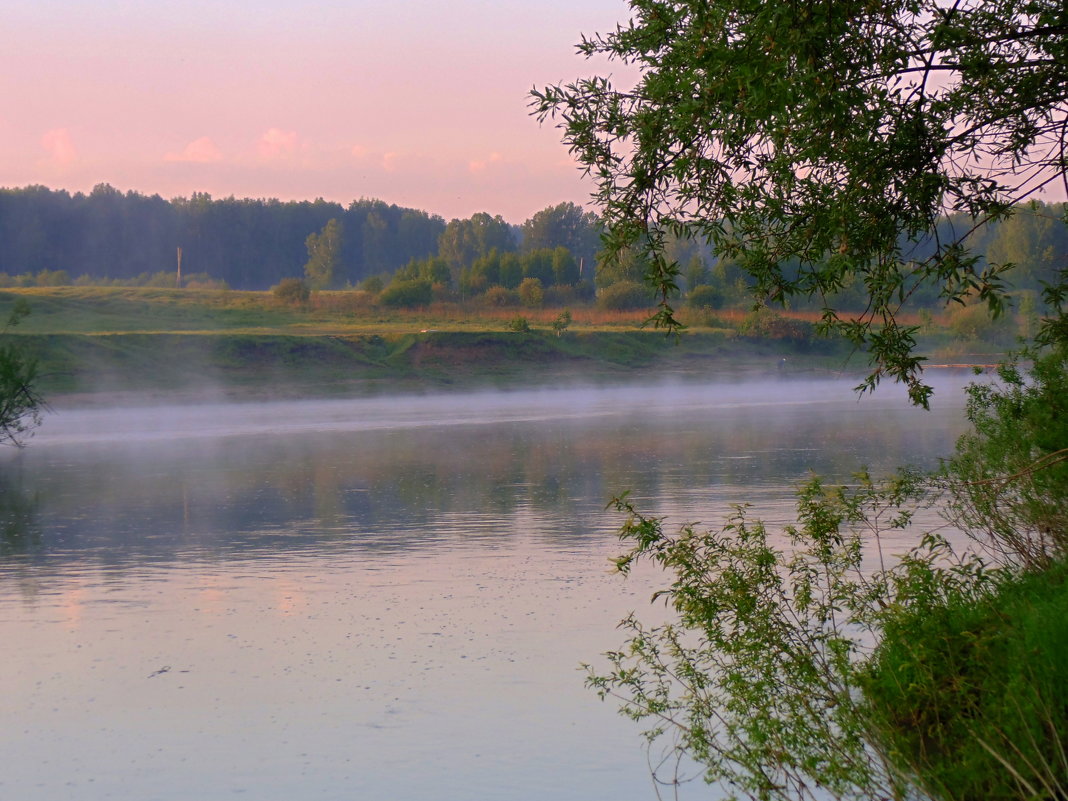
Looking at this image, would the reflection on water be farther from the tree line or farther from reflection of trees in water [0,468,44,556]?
the tree line

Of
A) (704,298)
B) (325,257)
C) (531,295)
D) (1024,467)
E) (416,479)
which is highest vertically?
(325,257)

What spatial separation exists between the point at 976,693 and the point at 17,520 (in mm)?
14885

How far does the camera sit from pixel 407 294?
64.0 meters

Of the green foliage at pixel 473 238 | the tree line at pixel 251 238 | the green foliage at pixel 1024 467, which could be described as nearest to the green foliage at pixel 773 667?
the green foliage at pixel 1024 467

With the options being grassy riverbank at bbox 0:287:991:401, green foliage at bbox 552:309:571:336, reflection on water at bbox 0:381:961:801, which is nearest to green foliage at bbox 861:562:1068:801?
reflection on water at bbox 0:381:961:801

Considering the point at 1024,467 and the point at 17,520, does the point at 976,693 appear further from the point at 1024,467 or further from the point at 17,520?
the point at 17,520

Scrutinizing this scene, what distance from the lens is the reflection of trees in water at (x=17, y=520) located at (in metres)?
16.0

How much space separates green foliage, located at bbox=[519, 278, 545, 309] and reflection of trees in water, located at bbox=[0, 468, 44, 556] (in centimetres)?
4478

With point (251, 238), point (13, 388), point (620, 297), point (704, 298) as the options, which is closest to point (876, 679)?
point (13, 388)

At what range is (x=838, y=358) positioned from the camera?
192 feet

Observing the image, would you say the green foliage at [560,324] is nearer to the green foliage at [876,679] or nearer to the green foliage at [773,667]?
the green foliage at [876,679]

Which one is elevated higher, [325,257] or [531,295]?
[325,257]

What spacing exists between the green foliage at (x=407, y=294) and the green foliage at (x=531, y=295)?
478 cm

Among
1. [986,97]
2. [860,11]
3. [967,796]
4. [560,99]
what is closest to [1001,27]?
[986,97]
